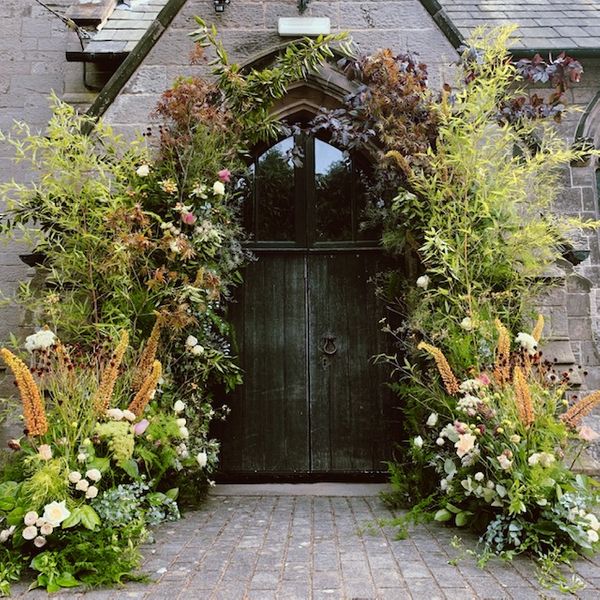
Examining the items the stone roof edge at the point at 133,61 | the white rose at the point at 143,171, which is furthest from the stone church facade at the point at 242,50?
the white rose at the point at 143,171

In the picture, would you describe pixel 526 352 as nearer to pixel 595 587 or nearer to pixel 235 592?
pixel 595 587

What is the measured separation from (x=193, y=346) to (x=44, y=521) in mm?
1825

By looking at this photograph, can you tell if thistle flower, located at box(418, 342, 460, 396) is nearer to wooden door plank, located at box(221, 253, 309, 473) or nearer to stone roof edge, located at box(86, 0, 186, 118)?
wooden door plank, located at box(221, 253, 309, 473)

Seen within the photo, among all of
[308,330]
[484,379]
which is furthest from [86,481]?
[308,330]

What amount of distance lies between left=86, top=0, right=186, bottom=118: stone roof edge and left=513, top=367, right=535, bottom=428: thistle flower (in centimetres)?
407

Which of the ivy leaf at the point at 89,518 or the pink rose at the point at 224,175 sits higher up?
the pink rose at the point at 224,175

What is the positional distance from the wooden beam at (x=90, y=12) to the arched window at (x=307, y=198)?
2.67m

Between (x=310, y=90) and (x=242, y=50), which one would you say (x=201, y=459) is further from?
(x=242, y=50)

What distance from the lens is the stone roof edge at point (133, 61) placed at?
5.01m

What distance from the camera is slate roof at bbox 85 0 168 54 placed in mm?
5715

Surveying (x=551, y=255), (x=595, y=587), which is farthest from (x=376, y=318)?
(x=595, y=587)

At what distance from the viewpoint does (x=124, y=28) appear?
613 cm

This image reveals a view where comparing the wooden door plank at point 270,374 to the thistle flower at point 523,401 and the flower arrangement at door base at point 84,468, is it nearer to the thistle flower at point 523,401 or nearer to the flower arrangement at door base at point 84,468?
the flower arrangement at door base at point 84,468

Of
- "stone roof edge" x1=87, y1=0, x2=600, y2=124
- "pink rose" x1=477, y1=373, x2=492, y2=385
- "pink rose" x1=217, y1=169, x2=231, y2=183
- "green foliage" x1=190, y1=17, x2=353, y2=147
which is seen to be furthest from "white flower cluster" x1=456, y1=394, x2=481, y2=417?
"stone roof edge" x1=87, y1=0, x2=600, y2=124
